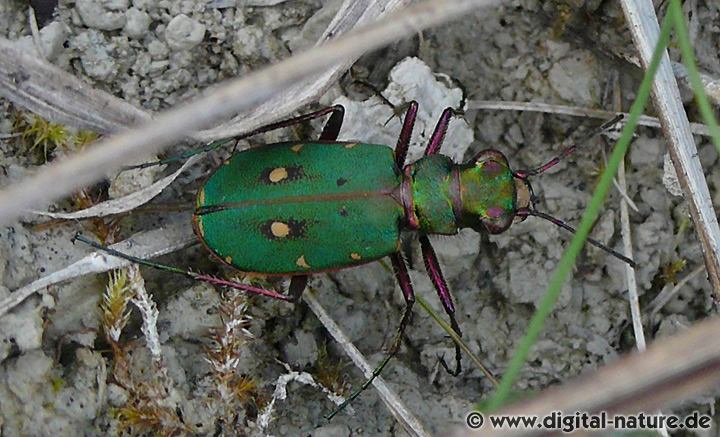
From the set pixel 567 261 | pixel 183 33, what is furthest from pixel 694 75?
pixel 183 33

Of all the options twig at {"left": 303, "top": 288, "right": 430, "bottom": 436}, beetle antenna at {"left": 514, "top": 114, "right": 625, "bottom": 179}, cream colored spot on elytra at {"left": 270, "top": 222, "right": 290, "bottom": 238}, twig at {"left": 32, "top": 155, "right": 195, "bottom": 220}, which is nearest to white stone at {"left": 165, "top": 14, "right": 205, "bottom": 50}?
twig at {"left": 32, "top": 155, "right": 195, "bottom": 220}

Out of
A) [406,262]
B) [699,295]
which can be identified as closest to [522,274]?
[406,262]

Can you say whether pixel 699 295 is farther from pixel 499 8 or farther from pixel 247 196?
Answer: pixel 247 196

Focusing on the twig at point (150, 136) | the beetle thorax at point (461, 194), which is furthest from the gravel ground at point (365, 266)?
the twig at point (150, 136)

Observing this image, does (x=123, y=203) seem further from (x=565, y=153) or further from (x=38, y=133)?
(x=565, y=153)

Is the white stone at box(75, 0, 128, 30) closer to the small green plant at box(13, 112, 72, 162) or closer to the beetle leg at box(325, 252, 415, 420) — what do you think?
the small green plant at box(13, 112, 72, 162)

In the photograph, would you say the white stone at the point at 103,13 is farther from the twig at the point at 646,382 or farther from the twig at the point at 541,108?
the twig at the point at 646,382
